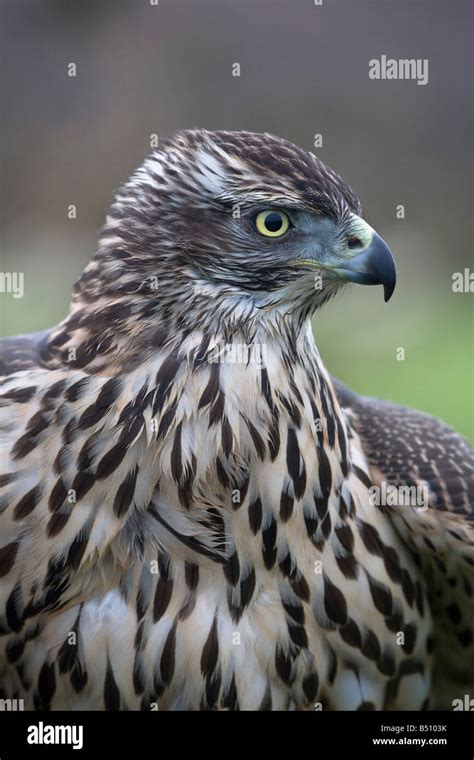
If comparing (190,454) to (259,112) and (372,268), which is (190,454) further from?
(259,112)

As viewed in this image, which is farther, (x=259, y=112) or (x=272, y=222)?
(x=259, y=112)

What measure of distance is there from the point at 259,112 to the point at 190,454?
20.1ft

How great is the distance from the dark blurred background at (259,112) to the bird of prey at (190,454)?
4.62 m

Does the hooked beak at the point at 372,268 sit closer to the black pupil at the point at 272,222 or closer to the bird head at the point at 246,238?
the bird head at the point at 246,238

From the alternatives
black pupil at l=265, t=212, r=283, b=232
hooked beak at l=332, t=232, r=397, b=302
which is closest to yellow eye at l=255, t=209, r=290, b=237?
black pupil at l=265, t=212, r=283, b=232

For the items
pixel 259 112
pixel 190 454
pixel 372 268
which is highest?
pixel 259 112

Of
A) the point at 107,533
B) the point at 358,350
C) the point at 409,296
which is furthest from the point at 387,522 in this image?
the point at 409,296

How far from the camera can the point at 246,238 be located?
2932 millimetres

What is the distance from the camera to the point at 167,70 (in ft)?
27.8

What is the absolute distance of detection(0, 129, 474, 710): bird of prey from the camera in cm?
292

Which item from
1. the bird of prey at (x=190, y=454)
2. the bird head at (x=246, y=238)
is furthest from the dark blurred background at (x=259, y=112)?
the bird head at (x=246, y=238)

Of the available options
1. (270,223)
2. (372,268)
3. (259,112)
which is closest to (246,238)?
(270,223)

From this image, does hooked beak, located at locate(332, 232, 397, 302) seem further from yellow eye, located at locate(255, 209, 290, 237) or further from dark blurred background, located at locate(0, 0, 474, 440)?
dark blurred background, located at locate(0, 0, 474, 440)
